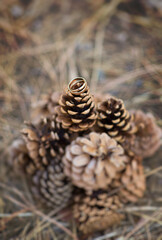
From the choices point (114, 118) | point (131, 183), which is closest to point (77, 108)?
point (114, 118)

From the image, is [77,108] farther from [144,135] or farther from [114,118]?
[144,135]

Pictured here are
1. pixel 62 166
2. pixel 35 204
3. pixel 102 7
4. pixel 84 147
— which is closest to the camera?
pixel 84 147

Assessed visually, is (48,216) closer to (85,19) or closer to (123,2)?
(85,19)

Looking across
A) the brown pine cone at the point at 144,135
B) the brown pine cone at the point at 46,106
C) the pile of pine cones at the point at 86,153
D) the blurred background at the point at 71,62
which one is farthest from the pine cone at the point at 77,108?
the blurred background at the point at 71,62

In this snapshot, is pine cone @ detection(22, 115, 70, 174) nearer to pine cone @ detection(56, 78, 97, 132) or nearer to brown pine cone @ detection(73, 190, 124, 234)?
pine cone @ detection(56, 78, 97, 132)

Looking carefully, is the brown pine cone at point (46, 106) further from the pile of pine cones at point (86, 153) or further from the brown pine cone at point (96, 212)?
the brown pine cone at point (96, 212)

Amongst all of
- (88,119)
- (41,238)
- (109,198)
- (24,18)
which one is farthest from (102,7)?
(41,238)
